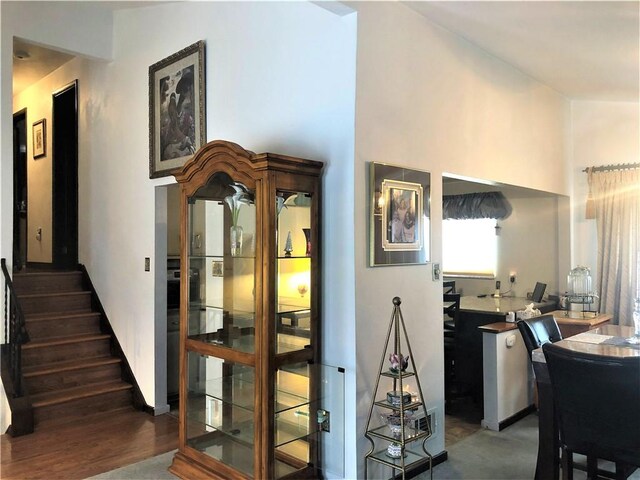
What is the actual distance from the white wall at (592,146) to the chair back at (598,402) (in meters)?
2.97

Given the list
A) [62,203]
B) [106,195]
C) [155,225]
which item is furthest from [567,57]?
[62,203]

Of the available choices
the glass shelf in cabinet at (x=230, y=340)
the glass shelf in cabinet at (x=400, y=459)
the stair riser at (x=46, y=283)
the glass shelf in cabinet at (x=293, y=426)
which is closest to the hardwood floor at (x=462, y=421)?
the glass shelf in cabinet at (x=400, y=459)

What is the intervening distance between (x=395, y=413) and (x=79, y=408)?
285cm

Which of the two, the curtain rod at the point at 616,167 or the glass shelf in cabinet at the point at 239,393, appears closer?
the glass shelf in cabinet at the point at 239,393

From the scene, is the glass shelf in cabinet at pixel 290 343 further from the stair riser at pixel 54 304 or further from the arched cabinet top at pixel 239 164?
the stair riser at pixel 54 304

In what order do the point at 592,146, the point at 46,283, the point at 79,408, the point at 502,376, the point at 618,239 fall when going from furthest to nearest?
1. the point at 46,283
2. the point at 592,146
3. the point at 618,239
4. the point at 79,408
5. the point at 502,376

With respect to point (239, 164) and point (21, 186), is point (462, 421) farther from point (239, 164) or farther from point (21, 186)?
point (21, 186)

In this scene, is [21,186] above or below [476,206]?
above

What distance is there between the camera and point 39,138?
607 cm

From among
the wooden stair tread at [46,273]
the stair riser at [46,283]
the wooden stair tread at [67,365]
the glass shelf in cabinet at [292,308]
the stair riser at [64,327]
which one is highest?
the wooden stair tread at [46,273]

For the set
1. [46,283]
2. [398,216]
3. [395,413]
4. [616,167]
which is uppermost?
[616,167]

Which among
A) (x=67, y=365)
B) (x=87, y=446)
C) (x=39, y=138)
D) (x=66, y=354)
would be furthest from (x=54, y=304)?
(x=39, y=138)

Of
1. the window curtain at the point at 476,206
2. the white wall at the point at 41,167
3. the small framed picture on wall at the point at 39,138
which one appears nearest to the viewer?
the window curtain at the point at 476,206

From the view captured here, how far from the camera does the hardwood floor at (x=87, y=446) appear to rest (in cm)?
313
